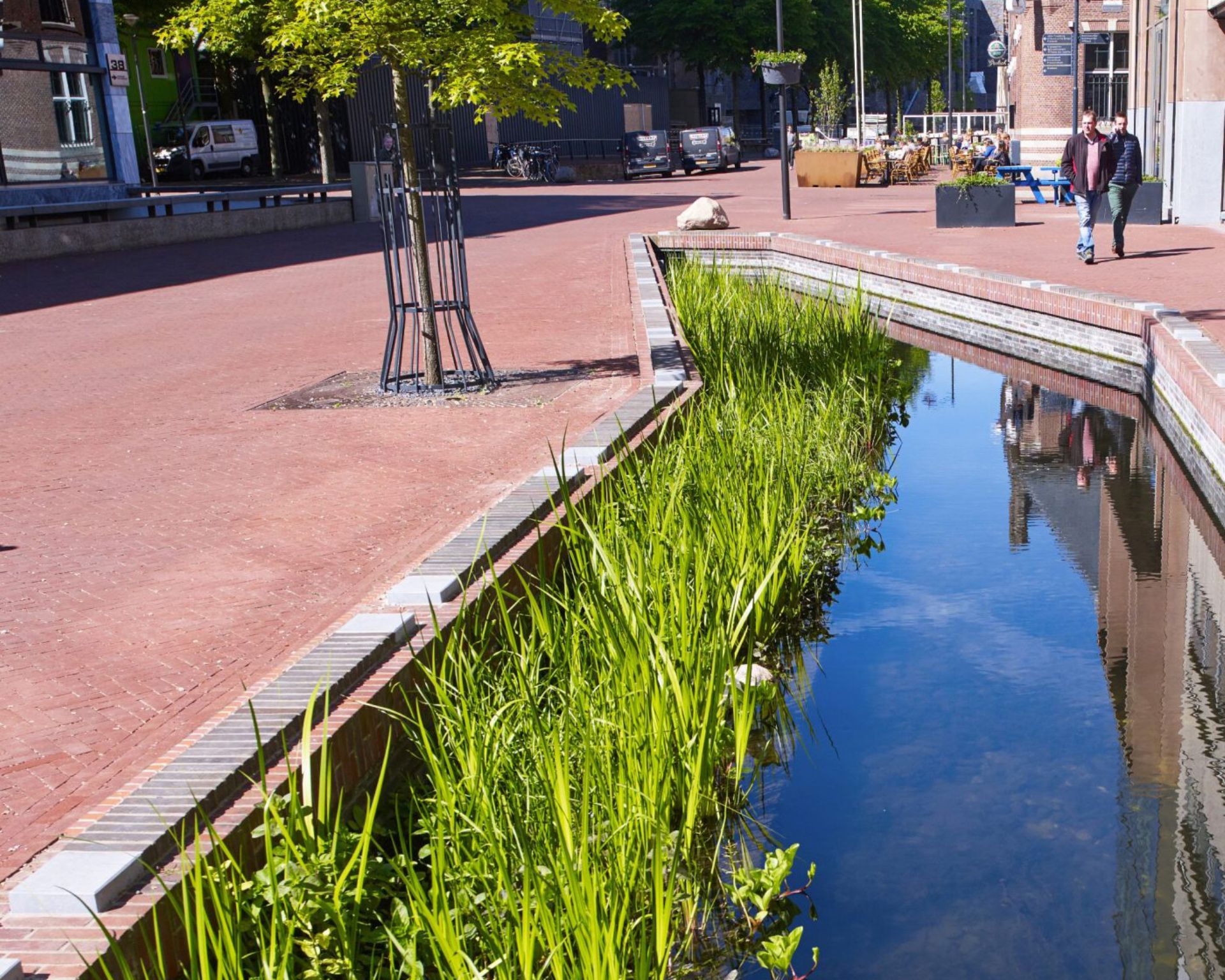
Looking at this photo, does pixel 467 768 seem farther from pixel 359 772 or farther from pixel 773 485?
pixel 773 485

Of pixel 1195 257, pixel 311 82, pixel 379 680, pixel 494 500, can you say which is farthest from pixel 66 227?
pixel 379 680

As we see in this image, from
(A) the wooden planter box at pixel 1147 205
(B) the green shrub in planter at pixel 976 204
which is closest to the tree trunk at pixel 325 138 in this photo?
(B) the green shrub in planter at pixel 976 204

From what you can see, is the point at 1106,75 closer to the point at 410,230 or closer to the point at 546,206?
the point at 546,206

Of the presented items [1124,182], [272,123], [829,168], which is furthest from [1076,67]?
[272,123]

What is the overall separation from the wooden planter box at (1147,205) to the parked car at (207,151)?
32.5 meters

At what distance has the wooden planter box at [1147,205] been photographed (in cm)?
2066

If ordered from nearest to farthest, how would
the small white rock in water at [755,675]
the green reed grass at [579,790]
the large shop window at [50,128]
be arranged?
the green reed grass at [579,790]
the small white rock in water at [755,675]
the large shop window at [50,128]

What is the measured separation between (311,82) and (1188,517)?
6.80m

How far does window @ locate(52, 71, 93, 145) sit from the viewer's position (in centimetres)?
2914

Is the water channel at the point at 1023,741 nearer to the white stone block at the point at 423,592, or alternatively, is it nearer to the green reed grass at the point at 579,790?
the green reed grass at the point at 579,790

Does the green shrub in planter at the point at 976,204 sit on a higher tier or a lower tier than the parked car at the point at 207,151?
lower

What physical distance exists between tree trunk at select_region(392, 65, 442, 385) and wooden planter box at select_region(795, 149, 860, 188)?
85.5 ft

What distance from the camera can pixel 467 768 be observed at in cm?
378

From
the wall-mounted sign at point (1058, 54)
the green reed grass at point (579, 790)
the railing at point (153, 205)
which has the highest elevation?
the wall-mounted sign at point (1058, 54)
